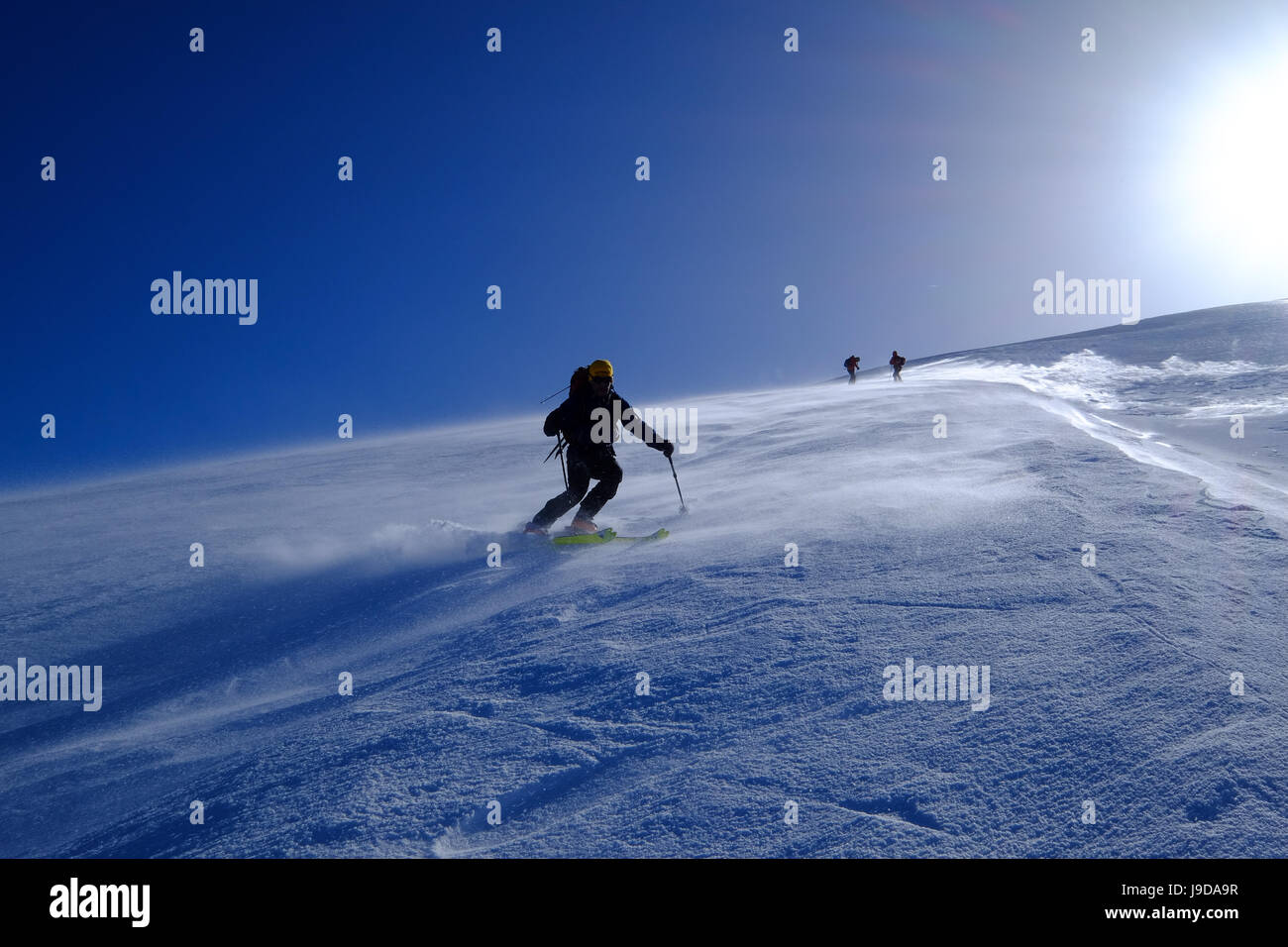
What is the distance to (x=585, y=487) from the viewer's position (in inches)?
323

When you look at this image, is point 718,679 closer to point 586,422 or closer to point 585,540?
point 585,540

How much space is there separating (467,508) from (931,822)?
30.0ft

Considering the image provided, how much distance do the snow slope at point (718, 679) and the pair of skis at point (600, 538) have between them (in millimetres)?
232

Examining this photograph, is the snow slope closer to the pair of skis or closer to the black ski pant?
the pair of skis

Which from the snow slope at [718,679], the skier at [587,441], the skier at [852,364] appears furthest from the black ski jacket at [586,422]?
the skier at [852,364]

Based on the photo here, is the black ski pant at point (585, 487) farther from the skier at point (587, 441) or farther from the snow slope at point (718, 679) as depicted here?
the snow slope at point (718, 679)

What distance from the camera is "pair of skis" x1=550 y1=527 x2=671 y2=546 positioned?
712 centimetres

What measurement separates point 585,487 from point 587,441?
56 centimetres

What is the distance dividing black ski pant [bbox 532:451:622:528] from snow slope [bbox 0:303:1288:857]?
1.57 feet

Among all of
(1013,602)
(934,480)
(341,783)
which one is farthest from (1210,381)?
(341,783)

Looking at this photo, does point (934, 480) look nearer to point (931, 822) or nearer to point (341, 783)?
point (931, 822)

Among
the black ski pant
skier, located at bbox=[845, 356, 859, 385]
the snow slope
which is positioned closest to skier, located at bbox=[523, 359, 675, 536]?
the black ski pant

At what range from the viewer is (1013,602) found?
4.08 m
